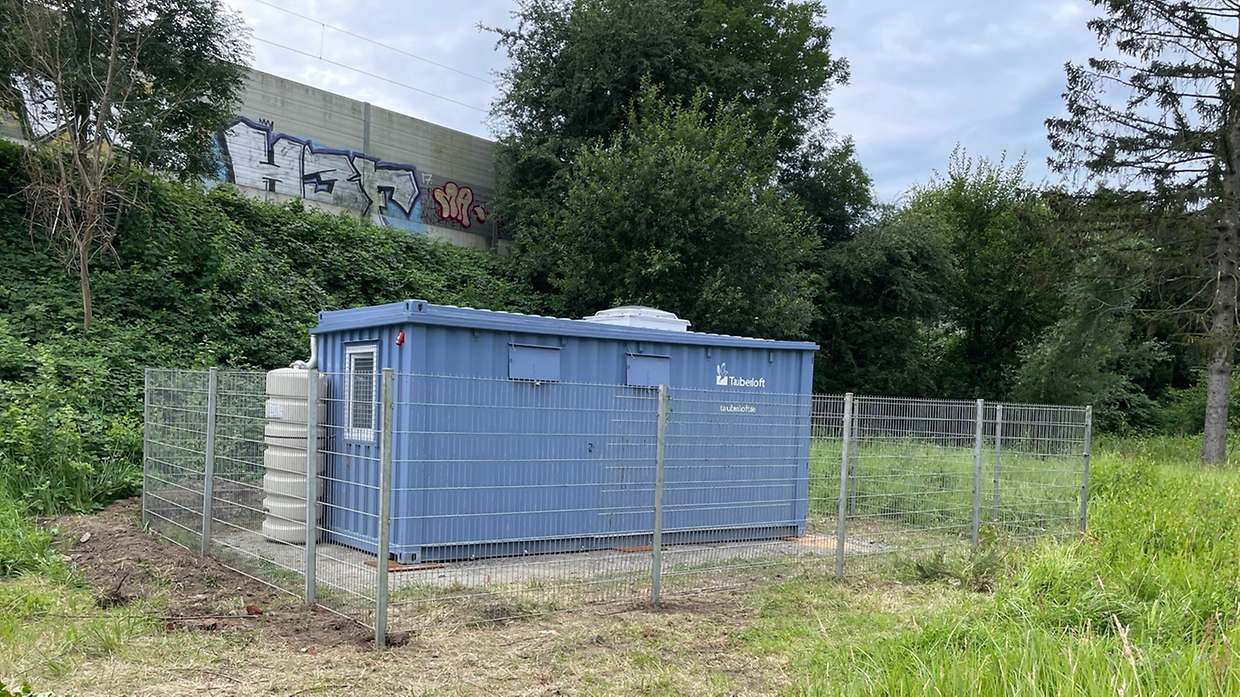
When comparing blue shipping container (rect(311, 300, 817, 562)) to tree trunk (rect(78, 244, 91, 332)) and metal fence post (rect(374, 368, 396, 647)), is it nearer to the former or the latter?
metal fence post (rect(374, 368, 396, 647))

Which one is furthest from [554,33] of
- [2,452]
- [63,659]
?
[63,659]

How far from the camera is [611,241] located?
1905 centimetres

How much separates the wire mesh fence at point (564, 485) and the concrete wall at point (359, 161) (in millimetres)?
12113

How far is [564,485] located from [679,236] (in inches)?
526

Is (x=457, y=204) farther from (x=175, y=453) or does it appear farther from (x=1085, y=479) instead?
(x=1085, y=479)

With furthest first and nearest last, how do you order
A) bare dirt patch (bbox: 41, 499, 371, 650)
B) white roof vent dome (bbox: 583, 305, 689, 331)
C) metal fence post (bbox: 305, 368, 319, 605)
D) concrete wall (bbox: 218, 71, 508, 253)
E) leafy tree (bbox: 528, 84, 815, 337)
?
concrete wall (bbox: 218, 71, 508, 253) < leafy tree (bbox: 528, 84, 815, 337) < white roof vent dome (bbox: 583, 305, 689, 331) < metal fence post (bbox: 305, 368, 319, 605) < bare dirt patch (bbox: 41, 499, 371, 650)

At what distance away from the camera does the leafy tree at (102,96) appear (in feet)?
38.5

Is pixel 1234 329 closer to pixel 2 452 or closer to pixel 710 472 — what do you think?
pixel 710 472

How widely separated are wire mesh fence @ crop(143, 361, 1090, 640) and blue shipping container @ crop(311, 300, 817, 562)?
0.03 meters

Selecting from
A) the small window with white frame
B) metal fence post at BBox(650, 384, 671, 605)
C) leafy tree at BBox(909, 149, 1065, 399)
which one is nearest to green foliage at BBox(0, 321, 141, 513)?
the small window with white frame

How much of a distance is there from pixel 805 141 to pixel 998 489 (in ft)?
65.5

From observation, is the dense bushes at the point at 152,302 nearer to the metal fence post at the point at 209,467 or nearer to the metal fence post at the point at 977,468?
the metal fence post at the point at 209,467

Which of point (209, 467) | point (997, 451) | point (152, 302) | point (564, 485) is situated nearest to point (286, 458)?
point (209, 467)

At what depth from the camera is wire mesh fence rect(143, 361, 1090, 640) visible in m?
6.50
